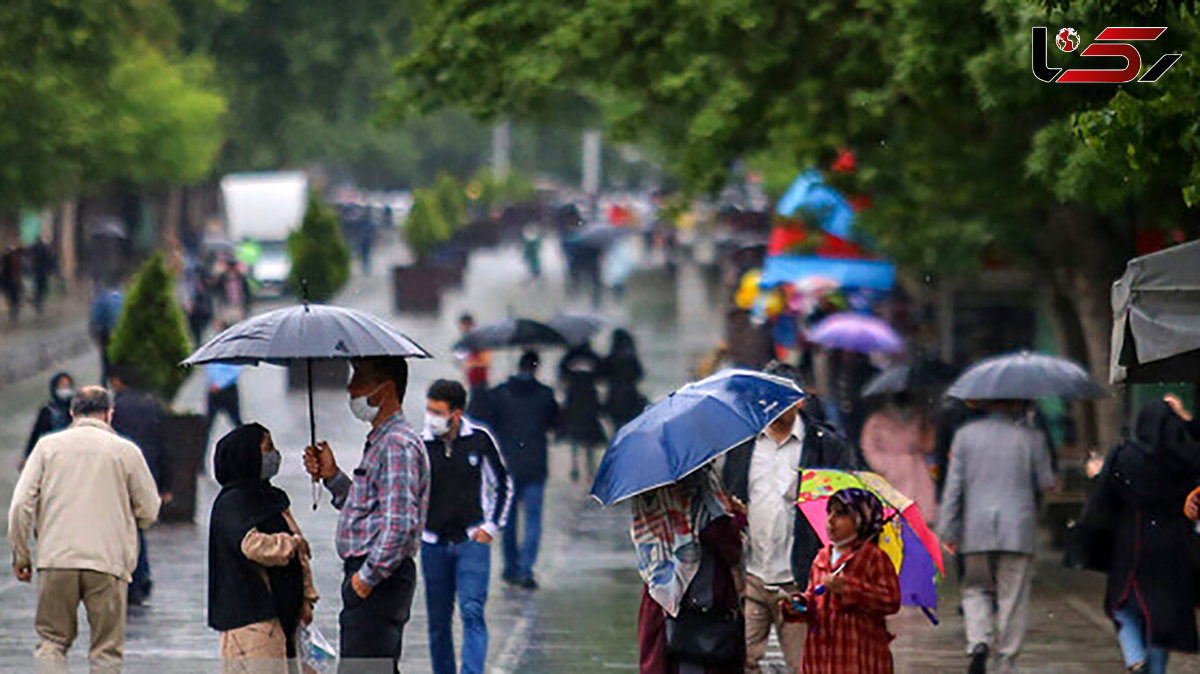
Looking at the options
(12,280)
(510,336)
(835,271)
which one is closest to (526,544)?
(510,336)

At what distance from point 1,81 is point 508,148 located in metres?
98.1

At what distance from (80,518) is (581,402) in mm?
13209

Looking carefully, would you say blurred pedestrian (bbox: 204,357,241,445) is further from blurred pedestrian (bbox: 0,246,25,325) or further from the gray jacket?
blurred pedestrian (bbox: 0,246,25,325)

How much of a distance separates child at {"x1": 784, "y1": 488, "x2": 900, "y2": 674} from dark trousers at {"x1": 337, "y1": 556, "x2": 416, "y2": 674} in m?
1.62

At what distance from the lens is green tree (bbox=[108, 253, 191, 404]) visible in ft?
71.0

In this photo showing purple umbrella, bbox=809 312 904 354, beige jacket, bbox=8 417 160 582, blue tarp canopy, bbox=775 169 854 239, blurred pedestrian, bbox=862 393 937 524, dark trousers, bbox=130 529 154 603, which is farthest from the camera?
blue tarp canopy, bbox=775 169 854 239

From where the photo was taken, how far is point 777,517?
36.2ft

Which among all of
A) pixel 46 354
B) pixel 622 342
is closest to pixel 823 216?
pixel 622 342

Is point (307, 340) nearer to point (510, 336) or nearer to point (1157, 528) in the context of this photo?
point (1157, 528)

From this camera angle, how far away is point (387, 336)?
32.9 feet

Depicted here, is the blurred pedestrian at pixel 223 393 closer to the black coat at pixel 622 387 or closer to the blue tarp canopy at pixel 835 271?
the black coat at pixel 622 387

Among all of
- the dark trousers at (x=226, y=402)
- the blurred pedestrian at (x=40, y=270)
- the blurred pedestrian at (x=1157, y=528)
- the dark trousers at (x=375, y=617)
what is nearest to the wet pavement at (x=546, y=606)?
the dark trousers at (x=226, y=402)

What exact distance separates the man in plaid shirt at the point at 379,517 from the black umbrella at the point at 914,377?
755 cm

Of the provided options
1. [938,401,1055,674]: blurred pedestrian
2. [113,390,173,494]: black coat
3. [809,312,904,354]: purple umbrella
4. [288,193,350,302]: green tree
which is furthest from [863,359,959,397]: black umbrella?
[288,193,350,302]: green tree
